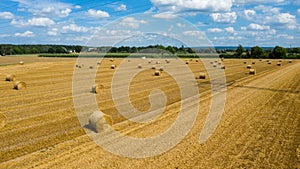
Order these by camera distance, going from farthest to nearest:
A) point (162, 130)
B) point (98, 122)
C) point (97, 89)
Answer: point (97, 89), point (162, 130), point (98, 122)

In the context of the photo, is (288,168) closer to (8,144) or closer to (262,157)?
(262,157)

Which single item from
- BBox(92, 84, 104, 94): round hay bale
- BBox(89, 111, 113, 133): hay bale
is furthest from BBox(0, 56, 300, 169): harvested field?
BBox(92, 84, 104, 94): round hay bale

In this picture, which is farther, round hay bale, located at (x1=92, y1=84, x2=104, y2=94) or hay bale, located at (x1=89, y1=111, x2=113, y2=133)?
round hay bale, located at (x1=92, y1=84, x2=104, y2=94)

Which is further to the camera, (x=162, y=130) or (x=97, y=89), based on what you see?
(x=97, y=89)

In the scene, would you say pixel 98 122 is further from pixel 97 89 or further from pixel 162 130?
pixel 97 89

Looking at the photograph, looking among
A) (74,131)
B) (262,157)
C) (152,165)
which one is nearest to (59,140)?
(74,131)

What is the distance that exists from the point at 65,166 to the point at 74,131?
3.58 meters

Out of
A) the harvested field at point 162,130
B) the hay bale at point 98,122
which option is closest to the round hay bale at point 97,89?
the harvested field at point 162,130

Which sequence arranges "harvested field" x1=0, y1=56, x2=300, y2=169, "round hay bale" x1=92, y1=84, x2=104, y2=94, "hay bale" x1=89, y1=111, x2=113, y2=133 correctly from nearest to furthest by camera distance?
"harvested field" x1=0, y1=56, x2=300, y2=169
"hay bale" x1=89, y1=111, x2=113, y2=133
"round hay bale" x1=92, y1=84, x2=104, y2=94

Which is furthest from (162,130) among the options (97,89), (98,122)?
(97,89)

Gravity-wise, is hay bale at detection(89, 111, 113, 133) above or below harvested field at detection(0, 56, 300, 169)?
above

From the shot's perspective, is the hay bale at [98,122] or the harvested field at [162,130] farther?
the hay bale at [98,122]

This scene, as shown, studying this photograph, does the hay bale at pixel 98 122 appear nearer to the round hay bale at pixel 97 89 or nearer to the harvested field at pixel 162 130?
the harvested field at pixel 162 130

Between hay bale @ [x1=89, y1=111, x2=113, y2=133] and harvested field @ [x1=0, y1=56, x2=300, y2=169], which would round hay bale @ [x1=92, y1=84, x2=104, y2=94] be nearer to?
harvested field @ [x1=0, y1=56, x2=300, y2=169]
